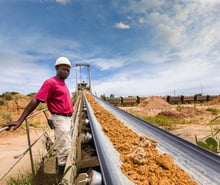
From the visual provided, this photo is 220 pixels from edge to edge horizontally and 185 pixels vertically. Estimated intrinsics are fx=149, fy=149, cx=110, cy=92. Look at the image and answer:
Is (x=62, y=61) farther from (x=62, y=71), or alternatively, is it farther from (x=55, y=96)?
(x=55, y=96)

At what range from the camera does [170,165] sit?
1.29 metres

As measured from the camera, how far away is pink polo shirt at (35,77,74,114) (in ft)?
6.06

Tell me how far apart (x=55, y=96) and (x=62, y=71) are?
38 centimetres

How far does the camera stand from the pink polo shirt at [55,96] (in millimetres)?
1848

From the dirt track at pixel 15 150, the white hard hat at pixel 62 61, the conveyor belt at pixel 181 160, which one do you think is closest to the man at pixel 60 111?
the white hard hat at pixel 62 61

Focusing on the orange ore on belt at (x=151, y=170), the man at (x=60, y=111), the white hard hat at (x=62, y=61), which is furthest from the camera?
the white hard hat at (x=62, y=61)

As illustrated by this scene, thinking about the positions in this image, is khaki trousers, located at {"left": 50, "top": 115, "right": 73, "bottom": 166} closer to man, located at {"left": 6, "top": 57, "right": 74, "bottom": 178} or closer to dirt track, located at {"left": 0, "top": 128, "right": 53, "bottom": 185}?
man, located at {"left": 6, "top": 57, "right": 74, "bottom": 178}

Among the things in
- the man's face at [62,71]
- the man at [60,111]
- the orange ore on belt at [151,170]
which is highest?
the man's face at [62,71]

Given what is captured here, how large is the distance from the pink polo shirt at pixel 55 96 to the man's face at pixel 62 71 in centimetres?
9

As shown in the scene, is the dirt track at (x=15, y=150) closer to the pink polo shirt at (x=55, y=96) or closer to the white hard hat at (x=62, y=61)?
the pink polo shirt at (x=55, y=96)

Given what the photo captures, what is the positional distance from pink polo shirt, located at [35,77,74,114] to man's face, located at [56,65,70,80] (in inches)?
3.4

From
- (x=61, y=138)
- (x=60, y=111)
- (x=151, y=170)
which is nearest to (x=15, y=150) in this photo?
(x=61, y=138)

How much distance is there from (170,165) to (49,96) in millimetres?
1569

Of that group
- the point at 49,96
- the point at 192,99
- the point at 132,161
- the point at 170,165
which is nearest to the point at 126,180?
the point at 132,161
